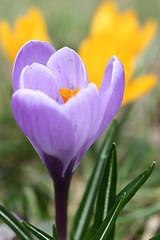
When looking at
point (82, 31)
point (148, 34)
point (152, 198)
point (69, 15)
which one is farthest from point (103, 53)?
point (69, 15)

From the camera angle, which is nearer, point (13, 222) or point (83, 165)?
point (13, 222)

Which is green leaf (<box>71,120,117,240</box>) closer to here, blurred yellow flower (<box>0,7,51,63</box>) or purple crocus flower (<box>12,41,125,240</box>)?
purple crocus flower (<box>12,41,125,240</box>)

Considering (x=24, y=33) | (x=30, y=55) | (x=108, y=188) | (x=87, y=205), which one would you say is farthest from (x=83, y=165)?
(x=30, y=55)

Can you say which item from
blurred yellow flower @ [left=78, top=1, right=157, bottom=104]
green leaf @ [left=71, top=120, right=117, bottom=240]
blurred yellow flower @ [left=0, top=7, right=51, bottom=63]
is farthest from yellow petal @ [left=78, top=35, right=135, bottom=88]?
green leaf @ [left=71, top=120, right=117, bottom=240]

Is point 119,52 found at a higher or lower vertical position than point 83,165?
higher

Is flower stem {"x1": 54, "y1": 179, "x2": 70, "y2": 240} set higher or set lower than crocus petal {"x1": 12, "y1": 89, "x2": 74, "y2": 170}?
lower

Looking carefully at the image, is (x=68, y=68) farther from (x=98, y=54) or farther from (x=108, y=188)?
(x=98, y=54)
